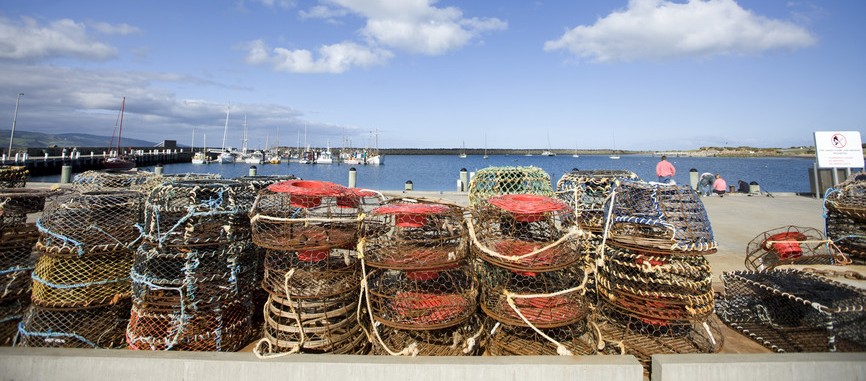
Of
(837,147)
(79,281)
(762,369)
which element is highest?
(837,147)

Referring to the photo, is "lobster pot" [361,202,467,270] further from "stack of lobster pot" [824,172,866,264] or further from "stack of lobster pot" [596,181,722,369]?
"stack of lobster pot" [824,172,866,264]

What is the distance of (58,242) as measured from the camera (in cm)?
344

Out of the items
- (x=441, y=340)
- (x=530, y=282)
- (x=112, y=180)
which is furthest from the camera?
(x=112, y=180)

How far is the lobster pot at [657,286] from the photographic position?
3.35 m

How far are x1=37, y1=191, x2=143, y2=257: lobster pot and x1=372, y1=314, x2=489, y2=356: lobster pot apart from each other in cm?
246

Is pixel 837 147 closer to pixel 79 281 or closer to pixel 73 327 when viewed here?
pixel 79 281

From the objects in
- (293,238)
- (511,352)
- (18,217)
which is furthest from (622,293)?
(18,217)

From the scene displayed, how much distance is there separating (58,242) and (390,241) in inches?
110

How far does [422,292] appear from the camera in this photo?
11.7 ft

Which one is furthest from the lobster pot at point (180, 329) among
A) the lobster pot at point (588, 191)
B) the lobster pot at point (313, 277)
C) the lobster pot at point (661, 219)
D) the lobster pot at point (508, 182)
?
the lobster pot at point (588, 191)

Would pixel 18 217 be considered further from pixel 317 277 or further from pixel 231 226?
pixel 317 277

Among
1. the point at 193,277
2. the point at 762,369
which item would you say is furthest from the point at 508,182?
the point at 193,277

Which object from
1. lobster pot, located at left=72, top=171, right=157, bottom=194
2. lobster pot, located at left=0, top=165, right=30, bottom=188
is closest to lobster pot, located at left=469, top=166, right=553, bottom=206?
lobster pot, located at left=72, top=171, right=157, bottom=194

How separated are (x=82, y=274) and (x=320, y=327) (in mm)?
2139
